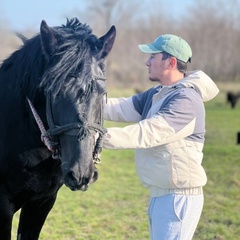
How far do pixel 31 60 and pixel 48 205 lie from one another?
1110mm

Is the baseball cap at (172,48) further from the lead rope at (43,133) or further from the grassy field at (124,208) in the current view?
the grassy field at (124,208)

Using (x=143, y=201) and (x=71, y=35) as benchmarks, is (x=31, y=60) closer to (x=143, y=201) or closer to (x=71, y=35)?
(x=71, y=35)

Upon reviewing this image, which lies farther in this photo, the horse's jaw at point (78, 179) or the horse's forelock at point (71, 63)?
the horse's forelock at point (71, 63)

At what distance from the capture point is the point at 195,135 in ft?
9.82

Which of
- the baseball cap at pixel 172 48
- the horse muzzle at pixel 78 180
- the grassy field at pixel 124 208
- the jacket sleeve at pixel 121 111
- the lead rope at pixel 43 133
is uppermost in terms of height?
the baseball cap at pixel 172 48

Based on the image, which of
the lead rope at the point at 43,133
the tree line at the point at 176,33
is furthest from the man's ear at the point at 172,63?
the tree line at the point at 176,33

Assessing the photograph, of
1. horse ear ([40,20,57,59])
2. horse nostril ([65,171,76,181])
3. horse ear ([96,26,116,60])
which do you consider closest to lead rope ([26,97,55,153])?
horse nostril ([65,171,76,181])

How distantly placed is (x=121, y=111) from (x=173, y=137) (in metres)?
0.72

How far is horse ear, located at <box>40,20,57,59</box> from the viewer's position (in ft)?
8.19

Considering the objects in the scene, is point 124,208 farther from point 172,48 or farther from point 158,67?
point 172,48

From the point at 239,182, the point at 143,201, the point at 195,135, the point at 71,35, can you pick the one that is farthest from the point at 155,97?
the point at 239,182

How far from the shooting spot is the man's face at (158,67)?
2.98 meters

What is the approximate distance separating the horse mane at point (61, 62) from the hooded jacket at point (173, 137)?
1.33ft

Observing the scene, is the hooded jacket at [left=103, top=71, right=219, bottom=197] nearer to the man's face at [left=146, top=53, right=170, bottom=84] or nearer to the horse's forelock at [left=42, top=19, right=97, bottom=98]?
the man's face at [left=146, top=53, right=170, bottom=84]
